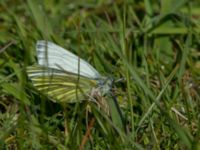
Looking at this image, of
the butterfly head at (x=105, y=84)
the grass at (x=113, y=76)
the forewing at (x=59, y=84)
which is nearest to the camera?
the grass at (x=113, y=76)

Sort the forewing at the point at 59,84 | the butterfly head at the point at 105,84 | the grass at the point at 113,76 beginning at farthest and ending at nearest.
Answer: the butterfly head at the point at 105,84
the forewing at the point at 59,84
the grass at the point at 113,76

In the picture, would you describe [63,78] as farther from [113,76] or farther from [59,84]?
[113,76]

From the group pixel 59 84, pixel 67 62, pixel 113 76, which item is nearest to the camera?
pixel 59 84

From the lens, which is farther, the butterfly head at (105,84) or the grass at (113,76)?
the butterfly head at (105,84)

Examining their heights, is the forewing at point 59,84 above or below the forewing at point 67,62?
below

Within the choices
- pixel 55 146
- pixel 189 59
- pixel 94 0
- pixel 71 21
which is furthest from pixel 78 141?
pixel 94 0

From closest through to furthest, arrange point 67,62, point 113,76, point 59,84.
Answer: point 59,84 < point 67,62 < point 113,76

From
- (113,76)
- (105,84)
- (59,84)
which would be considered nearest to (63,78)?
(59,84)
